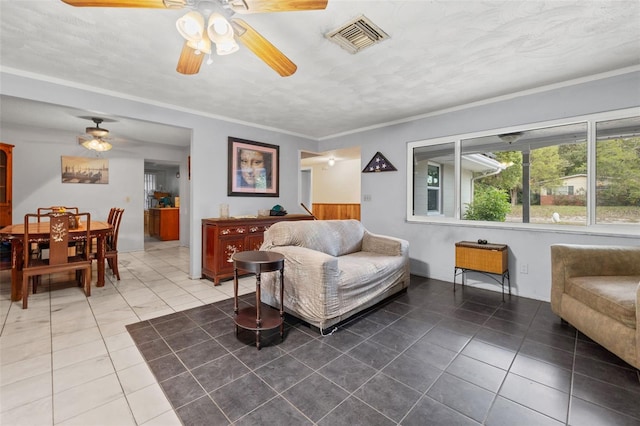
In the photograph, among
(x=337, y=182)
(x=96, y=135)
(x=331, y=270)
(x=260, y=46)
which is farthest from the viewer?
(x=337, y=182)

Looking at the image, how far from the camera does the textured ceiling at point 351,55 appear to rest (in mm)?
2014

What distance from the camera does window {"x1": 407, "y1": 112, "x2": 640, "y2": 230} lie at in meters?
2.97

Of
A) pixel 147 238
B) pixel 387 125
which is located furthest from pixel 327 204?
pixel 147 238

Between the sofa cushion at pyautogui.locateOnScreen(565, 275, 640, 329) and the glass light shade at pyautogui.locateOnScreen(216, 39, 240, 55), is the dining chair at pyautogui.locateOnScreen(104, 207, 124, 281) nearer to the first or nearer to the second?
the glass light shade at pyautogui.locateOnScreen(216, 39, 240, 55)

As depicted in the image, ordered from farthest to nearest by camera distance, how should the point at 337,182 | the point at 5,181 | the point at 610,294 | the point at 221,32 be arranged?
1. the point at 337,182
2. the point at 5,181
3. the point at 610,294
4. the point at 221,32

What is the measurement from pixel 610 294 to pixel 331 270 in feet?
6.89

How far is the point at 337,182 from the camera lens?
8672 millimetres

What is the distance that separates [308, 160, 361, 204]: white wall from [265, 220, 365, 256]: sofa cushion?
14.5 ft

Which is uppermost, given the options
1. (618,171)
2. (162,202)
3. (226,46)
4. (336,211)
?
(226,46)

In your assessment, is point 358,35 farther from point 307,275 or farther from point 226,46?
point 307,275

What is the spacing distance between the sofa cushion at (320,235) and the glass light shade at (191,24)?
1860mm

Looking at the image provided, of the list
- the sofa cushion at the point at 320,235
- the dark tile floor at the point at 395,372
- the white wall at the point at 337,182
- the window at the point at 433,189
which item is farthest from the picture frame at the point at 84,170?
the window at the point at 433,189

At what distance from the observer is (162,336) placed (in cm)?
243

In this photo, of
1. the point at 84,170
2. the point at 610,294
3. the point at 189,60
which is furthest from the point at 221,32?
the point at 84,170
